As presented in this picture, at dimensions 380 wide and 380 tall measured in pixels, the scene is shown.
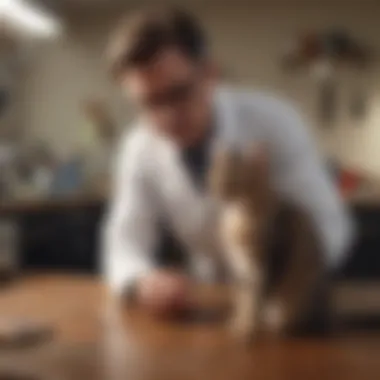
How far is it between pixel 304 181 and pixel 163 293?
23cm

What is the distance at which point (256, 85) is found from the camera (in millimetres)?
1877

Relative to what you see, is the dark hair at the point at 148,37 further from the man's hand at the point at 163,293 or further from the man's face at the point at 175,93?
the man's hand at the point at 163,293

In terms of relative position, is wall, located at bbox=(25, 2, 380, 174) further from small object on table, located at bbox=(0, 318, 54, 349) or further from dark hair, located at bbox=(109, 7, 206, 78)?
small object on table, located at bbox=(0, 318, 54, 349)

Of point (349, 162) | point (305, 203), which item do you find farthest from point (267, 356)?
point (349, 162)

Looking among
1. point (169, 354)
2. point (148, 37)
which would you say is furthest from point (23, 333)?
point (148, 37)

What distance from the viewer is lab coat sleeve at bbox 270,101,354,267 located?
754 mm

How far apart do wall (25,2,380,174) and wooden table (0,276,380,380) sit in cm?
110

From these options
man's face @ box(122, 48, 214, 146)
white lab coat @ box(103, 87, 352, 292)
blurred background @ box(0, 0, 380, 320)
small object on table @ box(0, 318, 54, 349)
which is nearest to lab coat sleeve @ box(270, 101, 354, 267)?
white lab coat @ box(103, 87, 352, 292)

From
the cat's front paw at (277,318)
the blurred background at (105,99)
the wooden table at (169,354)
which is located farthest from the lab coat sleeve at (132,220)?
the blurred background at (105,99)

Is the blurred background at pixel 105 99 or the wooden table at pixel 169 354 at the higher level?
the blurred background at pixel 105 99

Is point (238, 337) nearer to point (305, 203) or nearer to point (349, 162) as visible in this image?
point (305, 203)

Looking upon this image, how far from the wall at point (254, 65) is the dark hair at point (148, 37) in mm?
871

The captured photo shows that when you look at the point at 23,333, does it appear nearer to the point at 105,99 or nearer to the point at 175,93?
the point at 175,93

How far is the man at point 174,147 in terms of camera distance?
939 mm
